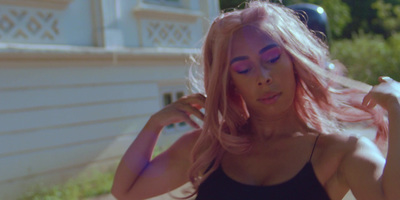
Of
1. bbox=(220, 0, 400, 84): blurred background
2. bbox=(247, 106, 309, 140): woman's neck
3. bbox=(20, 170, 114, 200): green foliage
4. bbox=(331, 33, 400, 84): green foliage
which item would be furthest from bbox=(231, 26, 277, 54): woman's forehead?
bbox=(220, 0, 400, 84): blurred background

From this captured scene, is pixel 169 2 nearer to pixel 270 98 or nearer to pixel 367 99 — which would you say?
pixel 270 98

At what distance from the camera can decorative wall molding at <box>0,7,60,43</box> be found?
4410 millimetres

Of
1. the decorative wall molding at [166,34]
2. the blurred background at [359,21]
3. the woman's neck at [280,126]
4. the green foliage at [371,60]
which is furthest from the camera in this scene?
the blurred background at [359,21]

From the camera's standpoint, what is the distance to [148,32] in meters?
5.87

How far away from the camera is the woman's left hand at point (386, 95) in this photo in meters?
1.28

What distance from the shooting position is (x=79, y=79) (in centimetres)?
500

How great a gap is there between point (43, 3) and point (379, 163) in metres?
4.44

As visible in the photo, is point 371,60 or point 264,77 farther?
point 371,60

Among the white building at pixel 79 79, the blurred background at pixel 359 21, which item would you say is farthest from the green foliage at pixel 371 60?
the white building at pixel 79 79

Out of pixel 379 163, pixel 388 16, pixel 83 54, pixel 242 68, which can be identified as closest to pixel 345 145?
pixel 379 163

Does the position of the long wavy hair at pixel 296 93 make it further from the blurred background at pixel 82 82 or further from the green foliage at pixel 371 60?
the blurred background at pixel 82 82

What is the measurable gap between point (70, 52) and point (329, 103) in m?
3.81

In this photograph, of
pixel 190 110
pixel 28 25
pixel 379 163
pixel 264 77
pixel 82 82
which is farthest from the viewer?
pixel 82 82

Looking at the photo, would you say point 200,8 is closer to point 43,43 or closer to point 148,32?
point 148,32
